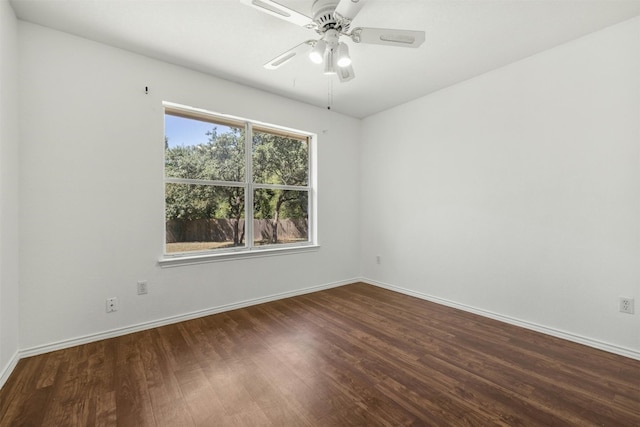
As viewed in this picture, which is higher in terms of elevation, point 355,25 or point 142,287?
point 355,25

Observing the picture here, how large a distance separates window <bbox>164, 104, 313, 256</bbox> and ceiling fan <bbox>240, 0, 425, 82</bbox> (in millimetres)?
1513

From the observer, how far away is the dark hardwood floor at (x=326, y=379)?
155 centimetres

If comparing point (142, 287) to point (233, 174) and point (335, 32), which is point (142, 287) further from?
point (335, 32)

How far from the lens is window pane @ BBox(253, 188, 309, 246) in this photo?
3592mm

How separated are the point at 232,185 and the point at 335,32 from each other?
2040 mm

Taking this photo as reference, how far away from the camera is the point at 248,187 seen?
136 inches

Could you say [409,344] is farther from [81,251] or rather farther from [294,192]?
[81,251]

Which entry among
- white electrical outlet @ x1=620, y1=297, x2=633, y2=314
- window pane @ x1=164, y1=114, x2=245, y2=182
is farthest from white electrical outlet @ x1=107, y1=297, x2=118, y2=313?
white electrical outlet @ x1=620, y1=297, x2=633, y2=314

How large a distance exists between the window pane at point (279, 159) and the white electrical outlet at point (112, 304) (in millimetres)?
1912

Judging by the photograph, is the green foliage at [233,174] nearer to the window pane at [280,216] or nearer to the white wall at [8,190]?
the window pane at [280,216]

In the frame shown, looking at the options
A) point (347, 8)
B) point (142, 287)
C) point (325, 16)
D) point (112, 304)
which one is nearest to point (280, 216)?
point (142, 287)

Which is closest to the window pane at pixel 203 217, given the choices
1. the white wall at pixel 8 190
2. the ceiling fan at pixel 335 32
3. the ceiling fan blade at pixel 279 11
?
the white wall at pixel 8 190

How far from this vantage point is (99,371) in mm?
1977

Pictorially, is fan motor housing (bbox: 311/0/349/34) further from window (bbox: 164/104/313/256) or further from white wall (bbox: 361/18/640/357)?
white wall (bbox: 361/18/640/357)
